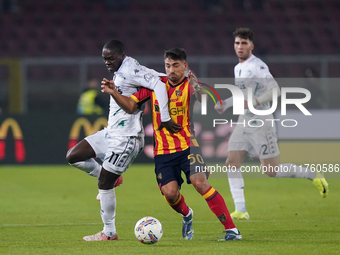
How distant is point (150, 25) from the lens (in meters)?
19.2

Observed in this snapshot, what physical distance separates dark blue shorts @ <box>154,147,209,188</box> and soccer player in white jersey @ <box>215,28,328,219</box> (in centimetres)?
188

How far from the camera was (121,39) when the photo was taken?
61.0 ft

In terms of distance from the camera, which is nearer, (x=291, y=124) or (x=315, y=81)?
(x=291, y=124)

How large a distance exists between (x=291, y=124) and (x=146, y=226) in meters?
7.03

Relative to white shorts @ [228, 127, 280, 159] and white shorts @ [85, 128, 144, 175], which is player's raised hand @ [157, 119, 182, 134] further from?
white shorts @ [228, 127, 280, 159]

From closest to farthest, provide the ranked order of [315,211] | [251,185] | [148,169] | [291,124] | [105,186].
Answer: [105,186] < [315,211] < [251,185] < [291,124] < [148,169]

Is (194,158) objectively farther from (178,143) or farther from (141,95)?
(141,95)

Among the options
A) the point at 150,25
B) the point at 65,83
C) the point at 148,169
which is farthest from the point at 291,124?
the point at 150,25

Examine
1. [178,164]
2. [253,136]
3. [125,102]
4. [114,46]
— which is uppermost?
[114,46]

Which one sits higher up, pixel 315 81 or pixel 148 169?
pixel 315 81

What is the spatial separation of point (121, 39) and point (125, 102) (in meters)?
13.6

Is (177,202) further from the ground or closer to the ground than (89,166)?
closer to the ground

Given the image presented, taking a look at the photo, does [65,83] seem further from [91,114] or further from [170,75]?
[170,75]

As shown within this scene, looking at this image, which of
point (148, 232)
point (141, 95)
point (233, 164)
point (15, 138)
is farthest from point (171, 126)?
point (15, 138)
